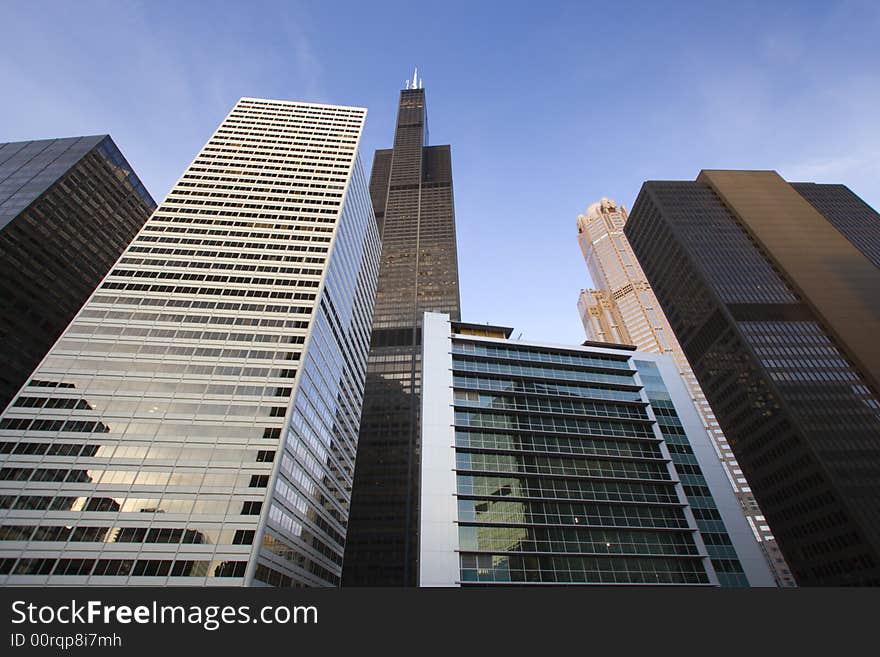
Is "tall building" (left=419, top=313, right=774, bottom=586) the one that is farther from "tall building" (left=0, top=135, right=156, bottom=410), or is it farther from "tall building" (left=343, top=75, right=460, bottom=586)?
"tall building" (left=0, top=135, right=156, bottom=410)

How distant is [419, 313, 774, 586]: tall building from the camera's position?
178 ft

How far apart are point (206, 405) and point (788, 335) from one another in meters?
141

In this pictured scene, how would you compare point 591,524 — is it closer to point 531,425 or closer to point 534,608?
point 531,425

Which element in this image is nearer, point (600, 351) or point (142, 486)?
point (142, 486)

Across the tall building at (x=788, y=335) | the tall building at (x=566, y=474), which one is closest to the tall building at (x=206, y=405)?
the tall building at (x=566, y=474)

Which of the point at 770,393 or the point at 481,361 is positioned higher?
the point at 770,393

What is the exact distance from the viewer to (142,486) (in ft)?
216

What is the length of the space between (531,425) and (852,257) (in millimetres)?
135600

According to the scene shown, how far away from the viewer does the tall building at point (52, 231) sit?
324 ft

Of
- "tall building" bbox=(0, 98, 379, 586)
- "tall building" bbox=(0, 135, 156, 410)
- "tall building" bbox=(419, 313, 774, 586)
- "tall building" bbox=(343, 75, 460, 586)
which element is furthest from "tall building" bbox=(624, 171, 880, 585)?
"tall building" bbox=(0, 135, 156, 410)

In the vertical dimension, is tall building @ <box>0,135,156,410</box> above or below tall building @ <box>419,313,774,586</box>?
above

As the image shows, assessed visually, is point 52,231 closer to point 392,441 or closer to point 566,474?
point 392,441

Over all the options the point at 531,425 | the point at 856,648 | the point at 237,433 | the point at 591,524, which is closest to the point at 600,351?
the point at 531,425

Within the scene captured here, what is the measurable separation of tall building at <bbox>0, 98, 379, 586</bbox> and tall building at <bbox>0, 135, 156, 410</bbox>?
2657 centimetres
